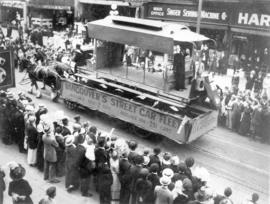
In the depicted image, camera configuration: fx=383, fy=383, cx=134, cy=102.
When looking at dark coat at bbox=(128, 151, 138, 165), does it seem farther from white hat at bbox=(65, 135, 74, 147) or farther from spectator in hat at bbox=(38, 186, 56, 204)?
spectator in hat at bbox=(38, 186, 56, 204)

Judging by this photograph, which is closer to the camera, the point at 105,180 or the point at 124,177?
the point at 124,177

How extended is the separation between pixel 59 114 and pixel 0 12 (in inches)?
1122

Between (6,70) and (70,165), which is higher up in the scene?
(6,70)

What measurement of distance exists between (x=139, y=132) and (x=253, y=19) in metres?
13.1

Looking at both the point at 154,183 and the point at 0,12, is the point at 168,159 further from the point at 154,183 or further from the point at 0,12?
the point at 0,12

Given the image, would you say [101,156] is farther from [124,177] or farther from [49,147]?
[49,147]

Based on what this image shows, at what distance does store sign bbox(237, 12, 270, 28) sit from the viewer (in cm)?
2178

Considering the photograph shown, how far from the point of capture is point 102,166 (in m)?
8.06

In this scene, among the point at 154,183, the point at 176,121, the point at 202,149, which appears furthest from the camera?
the point at 202,149

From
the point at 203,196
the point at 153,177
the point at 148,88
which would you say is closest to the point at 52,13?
the point at 148,88

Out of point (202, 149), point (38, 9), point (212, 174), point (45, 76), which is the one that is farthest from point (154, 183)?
point (38, 9)

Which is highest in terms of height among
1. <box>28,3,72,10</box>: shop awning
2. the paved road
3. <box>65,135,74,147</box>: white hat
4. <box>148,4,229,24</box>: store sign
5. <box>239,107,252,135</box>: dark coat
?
<box>148,4,229,24</box>: store sign

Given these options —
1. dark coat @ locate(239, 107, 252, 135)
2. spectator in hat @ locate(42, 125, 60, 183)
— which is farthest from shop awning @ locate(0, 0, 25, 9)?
spectator in hat @ locate(42, 125, 60, 183)

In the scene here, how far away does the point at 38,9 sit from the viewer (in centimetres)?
3603
